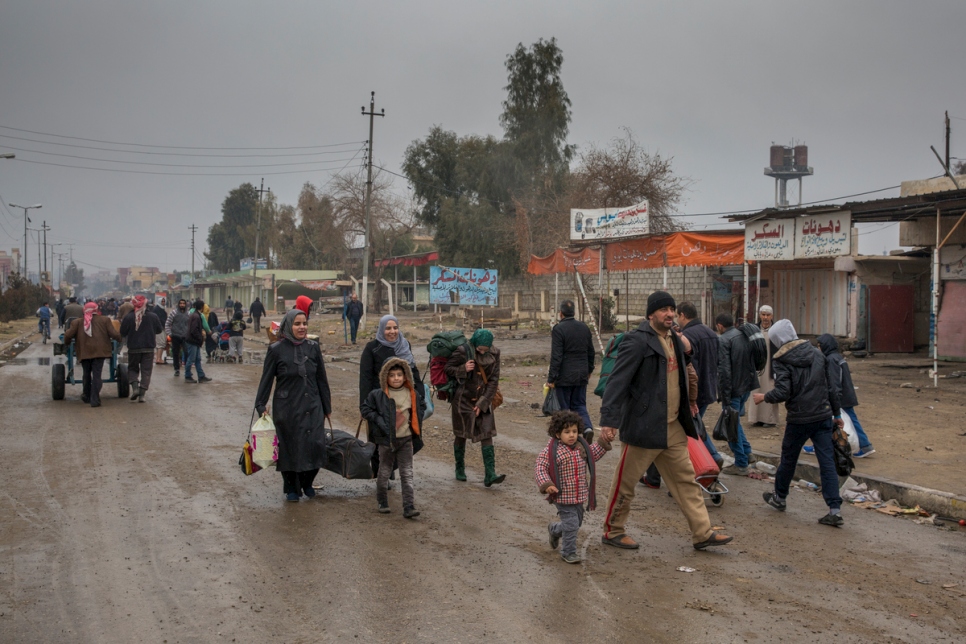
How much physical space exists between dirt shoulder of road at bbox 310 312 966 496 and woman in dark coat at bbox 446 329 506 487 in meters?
4.01

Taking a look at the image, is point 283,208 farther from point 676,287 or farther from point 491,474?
point 491,474

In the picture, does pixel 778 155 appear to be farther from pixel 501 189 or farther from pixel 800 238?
pixel 800 238

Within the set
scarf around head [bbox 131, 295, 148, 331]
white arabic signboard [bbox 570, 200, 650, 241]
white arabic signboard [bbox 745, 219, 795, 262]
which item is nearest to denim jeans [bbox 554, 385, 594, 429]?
scarf around head [bbox 131, 295, 148, 331]

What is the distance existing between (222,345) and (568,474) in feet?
61.6

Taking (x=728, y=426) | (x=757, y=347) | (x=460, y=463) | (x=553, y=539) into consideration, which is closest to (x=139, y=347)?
(x=460, y=463)

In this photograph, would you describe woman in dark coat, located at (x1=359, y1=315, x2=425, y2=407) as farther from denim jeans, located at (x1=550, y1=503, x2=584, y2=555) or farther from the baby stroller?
the baby stroller

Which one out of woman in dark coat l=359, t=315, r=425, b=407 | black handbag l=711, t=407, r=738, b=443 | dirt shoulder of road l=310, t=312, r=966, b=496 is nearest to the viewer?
woman in dark coat l=359, t=315, r=425, b=407

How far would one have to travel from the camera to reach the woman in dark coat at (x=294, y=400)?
7.04m

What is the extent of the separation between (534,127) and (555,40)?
6536 mm

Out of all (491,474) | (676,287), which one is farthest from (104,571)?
(676,287)

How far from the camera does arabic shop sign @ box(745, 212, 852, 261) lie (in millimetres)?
17953

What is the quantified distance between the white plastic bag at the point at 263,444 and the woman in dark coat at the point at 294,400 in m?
0.08

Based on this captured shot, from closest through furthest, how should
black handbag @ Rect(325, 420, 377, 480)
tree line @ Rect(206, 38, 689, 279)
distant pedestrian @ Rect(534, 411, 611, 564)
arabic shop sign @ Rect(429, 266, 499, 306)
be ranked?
distant pedestrian @ Rect(534, 411, 611, 564), black handbag @ Rect(325, 420, 377, 480), arabic shop sign @ Rect(429, 266, 499, 306), tree line @ Rect(206, 38, 689, 279)

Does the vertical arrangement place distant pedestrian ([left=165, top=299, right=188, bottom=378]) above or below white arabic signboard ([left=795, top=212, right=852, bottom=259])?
below
